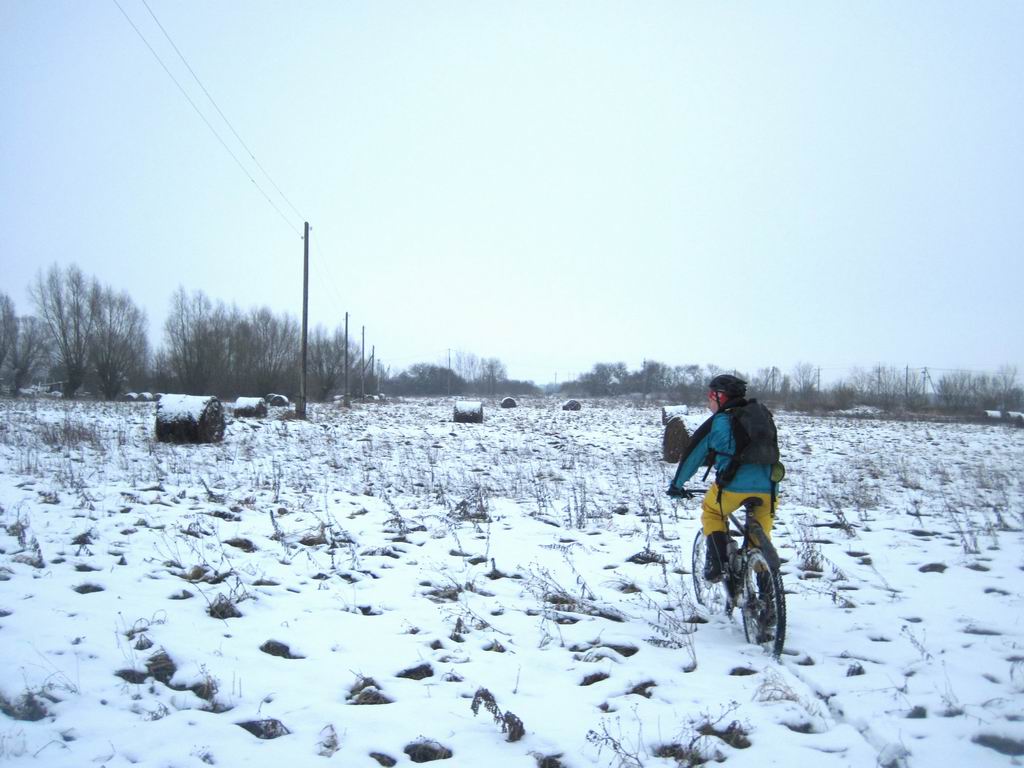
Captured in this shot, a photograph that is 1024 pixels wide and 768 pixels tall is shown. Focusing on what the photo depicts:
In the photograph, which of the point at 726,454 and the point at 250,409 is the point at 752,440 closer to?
the point at 726,454

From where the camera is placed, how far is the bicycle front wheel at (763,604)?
353 centimetres

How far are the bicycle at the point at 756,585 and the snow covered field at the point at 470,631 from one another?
0.59 ft

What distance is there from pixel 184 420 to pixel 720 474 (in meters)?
11.7

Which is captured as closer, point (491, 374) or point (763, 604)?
point (763, 604)

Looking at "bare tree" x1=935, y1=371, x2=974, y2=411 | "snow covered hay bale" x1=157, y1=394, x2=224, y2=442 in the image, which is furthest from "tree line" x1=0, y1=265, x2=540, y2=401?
"bare tree" x1=935, y1=371, x2=974, y2=411

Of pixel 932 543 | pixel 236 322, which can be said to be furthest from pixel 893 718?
pixel 236 322

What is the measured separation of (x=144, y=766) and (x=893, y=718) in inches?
137

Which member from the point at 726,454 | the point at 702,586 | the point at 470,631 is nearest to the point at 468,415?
the point at 702,586

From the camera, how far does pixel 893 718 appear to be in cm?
287

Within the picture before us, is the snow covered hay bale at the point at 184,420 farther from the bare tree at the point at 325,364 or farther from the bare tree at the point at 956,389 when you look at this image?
the bare tree at the point at 956,389

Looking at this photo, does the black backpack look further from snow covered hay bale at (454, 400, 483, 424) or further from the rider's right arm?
snow covered hay bale at (454, 400, 483, 424)

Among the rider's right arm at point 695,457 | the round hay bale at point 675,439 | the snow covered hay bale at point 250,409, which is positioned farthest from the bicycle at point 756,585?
the snow covered hay bale at point 250,409

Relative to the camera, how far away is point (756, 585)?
12.4 ft

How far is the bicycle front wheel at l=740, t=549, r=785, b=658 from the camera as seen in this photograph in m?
3.53
